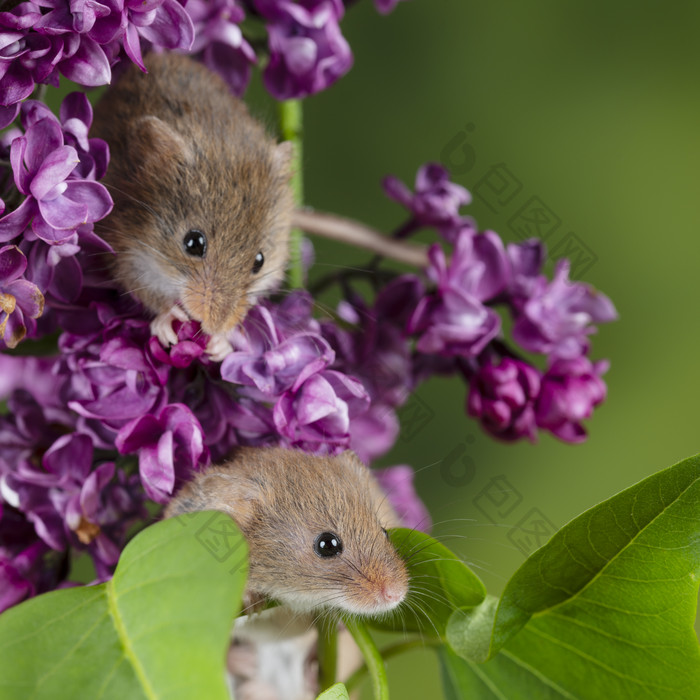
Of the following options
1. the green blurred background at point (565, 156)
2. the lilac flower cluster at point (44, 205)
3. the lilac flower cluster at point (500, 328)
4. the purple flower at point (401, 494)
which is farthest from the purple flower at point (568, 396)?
the green blurred background at point (565, 156)

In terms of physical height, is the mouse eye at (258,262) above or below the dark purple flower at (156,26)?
below

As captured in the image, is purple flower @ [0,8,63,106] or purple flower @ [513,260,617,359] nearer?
purple flower @ [0,8,63,106]

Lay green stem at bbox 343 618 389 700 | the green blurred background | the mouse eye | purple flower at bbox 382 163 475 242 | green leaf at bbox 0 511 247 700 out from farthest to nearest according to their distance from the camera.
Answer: the green blurred background < purple flower at bbox 382 163 475 242 < the mouse eye < green stem at bbox 343 618 389 700 < green leaf at bbox 0 511 247 700

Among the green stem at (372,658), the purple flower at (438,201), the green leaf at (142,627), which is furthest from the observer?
the purple flower at (438,201)

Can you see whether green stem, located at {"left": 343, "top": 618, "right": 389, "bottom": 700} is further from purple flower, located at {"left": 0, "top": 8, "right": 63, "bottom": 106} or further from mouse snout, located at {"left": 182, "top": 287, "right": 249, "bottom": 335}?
purple flower, located at {"left": 0, "top": 8, "right": 63, "bottom": 106}

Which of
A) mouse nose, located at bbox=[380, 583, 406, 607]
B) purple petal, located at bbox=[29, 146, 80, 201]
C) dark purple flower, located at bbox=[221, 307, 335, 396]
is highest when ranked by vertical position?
purple petal, located at bbox=[29, 146, 80, 201]

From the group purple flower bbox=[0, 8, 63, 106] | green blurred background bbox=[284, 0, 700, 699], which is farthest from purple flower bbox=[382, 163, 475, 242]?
green blurred background bbox=[284, 0, 700, 699]

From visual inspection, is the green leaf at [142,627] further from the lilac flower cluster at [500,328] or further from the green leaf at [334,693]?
the lilac flower cluster at [500,328]

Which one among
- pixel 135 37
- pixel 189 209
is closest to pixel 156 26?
pixel 135 37
